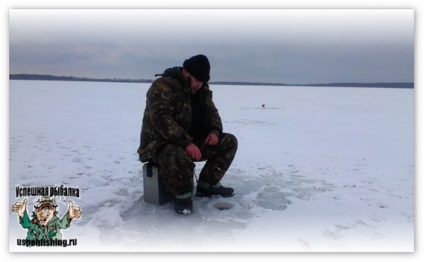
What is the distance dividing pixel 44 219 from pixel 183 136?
3.95 feet

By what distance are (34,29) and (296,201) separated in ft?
9.36

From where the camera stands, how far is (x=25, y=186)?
332cm

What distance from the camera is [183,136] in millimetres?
2877

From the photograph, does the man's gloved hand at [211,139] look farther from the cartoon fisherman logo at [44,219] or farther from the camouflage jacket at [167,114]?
the cartoon fisherman logo at [44,219]

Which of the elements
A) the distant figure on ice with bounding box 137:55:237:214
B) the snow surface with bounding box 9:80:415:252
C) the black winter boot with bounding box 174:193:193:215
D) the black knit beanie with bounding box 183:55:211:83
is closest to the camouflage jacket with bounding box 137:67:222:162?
the distant figure on ice with bounding box 137:55:237:214

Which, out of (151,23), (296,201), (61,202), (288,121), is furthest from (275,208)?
(288,121)

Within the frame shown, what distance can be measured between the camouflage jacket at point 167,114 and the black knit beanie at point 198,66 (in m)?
0.11

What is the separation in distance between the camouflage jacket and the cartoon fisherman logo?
722mm

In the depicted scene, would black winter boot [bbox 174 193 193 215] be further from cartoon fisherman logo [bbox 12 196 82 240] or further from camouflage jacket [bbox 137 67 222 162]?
cartoon fisherman logo [bbox 12 196 82 240]

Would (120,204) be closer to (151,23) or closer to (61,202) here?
(61,202)

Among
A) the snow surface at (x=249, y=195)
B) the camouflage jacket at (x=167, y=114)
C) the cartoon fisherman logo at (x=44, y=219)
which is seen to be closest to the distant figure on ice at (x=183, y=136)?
the camouflage jacket at (x=167, y=114)

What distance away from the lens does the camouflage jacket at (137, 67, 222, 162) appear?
286 cm

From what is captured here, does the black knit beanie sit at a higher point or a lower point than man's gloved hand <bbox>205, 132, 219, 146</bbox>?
higher

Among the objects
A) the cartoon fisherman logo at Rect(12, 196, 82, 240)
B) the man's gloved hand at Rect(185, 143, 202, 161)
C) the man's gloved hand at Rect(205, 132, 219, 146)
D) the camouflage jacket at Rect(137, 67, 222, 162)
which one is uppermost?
the camouflage jacket at Rect(137, 67, 222, 162)
